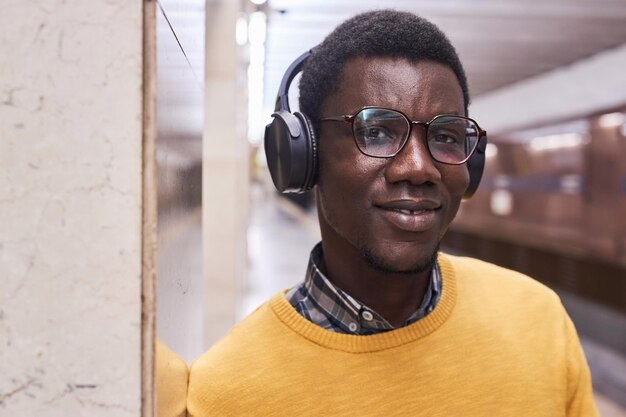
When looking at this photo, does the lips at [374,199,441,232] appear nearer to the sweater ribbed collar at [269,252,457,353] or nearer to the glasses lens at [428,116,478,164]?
the glasses lens at [428,116,478,164]

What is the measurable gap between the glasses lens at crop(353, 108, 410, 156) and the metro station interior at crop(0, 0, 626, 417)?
32 cm

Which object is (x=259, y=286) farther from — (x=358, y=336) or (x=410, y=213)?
(x=410, y=213)

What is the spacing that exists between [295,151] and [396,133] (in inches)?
8.1

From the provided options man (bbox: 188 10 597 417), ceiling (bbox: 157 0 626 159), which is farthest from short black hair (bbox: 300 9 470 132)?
ceiling (bbox: 157 0 626 159)

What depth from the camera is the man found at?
108 centimetres

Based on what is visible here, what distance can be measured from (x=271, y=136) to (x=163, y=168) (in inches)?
19.5

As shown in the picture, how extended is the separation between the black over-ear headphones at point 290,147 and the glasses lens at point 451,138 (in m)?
0.09

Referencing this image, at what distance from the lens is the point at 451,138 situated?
44.1 inches

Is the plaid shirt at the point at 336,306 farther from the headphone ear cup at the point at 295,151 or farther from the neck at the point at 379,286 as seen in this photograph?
the headphone ear cup at the point at 295,151

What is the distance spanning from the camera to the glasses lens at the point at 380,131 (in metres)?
1.07

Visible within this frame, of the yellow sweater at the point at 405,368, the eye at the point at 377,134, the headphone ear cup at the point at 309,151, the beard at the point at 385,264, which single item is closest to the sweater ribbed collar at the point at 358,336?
the yellow sweater at the point at 405,368
